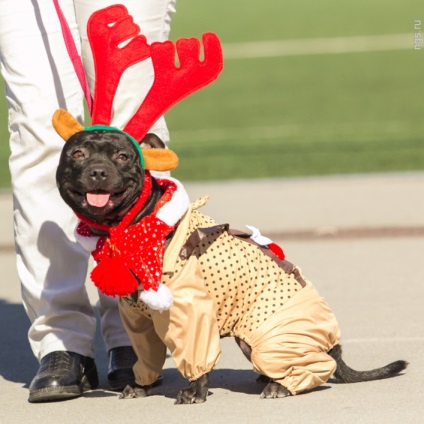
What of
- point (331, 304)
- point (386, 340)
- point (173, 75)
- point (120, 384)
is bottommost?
point (331, 304)

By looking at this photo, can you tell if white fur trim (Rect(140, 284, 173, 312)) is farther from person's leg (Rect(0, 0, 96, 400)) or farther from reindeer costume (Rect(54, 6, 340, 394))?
person's leg (Rect(0, 0, 96, 400))

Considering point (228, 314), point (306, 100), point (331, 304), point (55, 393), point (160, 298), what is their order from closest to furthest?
1. point (160, 298)
2. point (228, 314)
3. point (55, 393)
4. point (331, 304)
5. point (306, 100)

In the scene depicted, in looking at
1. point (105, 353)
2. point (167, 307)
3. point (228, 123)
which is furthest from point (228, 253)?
point (228, 123)

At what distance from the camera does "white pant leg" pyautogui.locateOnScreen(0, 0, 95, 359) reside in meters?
4.54

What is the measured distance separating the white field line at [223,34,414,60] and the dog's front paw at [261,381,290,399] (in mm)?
17813

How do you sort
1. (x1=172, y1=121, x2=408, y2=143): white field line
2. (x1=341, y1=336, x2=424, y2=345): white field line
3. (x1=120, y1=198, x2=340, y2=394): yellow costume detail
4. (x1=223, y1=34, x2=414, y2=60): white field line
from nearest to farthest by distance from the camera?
(x1=120, y1=198, x2=340, y2=394): yellow costume detail, (x1=341, y1=336, x2=424, y2=345): white field line, (x1=172, y1=121, x2=408, y2=143): white field line, (x1=223, y1=34, x2=414, y2=60): white field line

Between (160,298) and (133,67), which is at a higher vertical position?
(133,67)

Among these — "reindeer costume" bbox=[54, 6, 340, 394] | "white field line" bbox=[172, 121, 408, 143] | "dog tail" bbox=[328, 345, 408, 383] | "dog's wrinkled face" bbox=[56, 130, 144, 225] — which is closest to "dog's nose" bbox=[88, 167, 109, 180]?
"dog's wrinkled face" bbox=[56, 130, 144, 225]

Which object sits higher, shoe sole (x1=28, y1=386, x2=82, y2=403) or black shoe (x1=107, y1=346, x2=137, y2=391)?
shoe sole (x1=28, y1=386, x2=82, y2=403)

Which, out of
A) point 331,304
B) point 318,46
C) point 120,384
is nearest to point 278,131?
point 331,304

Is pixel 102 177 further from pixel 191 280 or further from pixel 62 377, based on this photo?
pixel 62 377

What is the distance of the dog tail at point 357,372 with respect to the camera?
4363 mm

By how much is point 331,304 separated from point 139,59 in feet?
6.77

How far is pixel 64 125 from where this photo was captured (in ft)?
13.5
